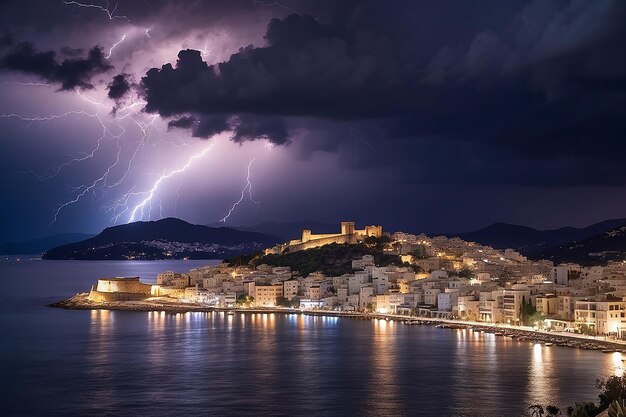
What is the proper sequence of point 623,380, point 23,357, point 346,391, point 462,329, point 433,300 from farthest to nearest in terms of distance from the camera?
point 433,300, point 462,329, point 23,357, point 346,391, point 623,380

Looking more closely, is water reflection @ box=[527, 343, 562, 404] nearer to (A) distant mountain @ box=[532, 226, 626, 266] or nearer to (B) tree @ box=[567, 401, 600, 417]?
(B) tree @ box=[567, 401, 600, 417]

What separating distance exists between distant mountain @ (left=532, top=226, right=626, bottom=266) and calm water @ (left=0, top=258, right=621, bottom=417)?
1882 inches

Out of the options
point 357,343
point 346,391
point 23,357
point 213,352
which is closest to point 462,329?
point 357,343

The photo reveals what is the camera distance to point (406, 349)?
1194 inches

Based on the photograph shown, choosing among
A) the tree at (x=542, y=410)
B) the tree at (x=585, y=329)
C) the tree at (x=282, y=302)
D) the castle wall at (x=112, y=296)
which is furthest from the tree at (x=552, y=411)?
the castle wall at (x=112, y=296)

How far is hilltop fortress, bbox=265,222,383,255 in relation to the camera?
6550cm

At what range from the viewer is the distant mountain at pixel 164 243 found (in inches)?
6486

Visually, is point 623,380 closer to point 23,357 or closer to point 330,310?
point 23,357

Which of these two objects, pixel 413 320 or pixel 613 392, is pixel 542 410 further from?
pixel 413 320

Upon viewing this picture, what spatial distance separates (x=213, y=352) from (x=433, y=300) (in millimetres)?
17332

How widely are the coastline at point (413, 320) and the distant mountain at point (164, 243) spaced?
107467 mm

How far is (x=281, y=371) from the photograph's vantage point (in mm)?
25688

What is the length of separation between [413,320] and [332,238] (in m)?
24.4

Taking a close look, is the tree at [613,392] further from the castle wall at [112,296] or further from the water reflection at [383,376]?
the castle wall at [112,296]
